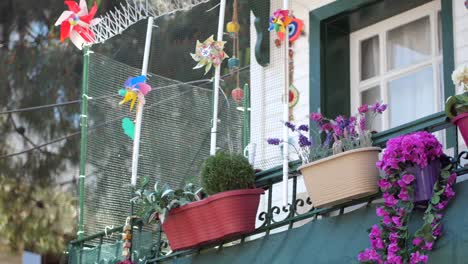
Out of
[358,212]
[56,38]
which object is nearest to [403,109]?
[358,212]

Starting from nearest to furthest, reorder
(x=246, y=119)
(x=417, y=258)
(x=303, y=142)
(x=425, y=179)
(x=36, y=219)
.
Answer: (x=417, y=258), (x=425, y=179), (x=303, y=142), (x=246, y=119), (x=36, y=219)

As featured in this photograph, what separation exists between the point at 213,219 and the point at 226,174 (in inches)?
12.3

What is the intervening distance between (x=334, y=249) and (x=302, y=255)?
0.92ft

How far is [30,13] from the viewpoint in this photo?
1941 cm

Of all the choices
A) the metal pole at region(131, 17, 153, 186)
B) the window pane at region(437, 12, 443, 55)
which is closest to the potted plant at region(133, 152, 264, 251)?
the metal pole at region(131, 17, 153, 186)

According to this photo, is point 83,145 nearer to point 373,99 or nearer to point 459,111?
point 373,99

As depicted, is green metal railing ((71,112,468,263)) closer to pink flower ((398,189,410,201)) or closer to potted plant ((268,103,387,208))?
potted plant ((268,103,387,208))

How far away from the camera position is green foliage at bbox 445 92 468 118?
602 centimetres

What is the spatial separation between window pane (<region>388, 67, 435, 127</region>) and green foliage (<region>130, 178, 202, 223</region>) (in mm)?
1639

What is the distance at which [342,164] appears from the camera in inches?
257

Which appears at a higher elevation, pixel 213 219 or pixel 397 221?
pixel 213 219

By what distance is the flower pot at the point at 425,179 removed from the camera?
20.0 feet

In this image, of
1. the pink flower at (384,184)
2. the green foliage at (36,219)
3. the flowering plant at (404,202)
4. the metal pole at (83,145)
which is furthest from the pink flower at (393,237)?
the green foliage at (36,219)

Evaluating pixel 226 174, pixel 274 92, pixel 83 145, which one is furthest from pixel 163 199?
pixel 274 92
